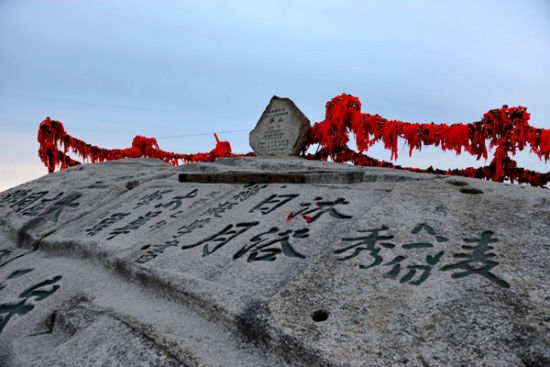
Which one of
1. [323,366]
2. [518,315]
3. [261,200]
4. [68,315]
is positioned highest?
[261,200]

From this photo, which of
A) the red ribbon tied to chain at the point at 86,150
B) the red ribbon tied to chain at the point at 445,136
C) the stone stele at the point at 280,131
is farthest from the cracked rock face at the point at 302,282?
the red ribbon tied to chain at the point at 86,150

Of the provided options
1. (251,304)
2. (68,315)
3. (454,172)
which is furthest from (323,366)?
(454,172)

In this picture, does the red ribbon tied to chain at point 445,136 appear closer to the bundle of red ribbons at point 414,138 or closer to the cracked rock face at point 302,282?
the bundle of red ribbons at point 414,138

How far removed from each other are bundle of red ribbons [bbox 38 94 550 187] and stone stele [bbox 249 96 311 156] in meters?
0.23

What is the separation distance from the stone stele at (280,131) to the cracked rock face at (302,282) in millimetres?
2274

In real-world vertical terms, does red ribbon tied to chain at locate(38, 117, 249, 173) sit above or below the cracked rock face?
above

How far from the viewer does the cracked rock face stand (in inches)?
34.6

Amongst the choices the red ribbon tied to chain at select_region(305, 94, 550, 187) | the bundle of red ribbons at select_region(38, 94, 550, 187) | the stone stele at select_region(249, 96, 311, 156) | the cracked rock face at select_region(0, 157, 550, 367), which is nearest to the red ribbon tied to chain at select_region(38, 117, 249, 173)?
the bundle of red ribbons at select_region(38, 94, 550, 187)

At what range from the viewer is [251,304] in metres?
1.08

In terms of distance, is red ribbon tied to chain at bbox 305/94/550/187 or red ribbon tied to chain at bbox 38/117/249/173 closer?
red ribbon tied to chain at bbox 305/94/550/187

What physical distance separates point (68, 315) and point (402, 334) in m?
1.19

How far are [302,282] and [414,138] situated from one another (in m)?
2.98

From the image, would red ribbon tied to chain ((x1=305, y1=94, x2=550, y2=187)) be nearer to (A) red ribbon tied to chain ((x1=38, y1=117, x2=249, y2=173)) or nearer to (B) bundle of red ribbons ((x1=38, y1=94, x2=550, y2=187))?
(B) bundle of red ribbons ((x1=38, y1=94, x2=550, y2=187))

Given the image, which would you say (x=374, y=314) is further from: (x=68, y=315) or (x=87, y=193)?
(x=87, y=193)
